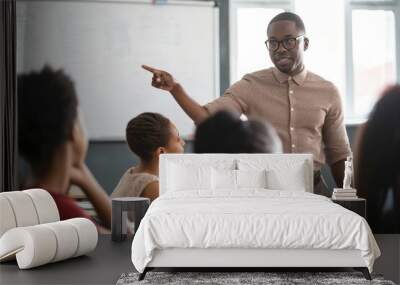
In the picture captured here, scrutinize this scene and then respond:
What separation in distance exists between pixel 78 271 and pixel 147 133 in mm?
2192

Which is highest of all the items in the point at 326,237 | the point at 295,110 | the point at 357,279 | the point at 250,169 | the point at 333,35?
the point at 333,35

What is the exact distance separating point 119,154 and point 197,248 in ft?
7.92

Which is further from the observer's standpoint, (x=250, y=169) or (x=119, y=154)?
(x=119, y=154)

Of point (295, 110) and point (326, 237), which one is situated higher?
point (295, 110)

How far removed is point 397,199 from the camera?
6.52m

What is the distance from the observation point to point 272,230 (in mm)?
4234

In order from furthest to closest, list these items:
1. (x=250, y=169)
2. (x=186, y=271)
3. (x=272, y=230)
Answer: (x=250, y=169) < (x=186, y=271) < (x=272, y=230)

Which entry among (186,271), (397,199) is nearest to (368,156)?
(397,199)

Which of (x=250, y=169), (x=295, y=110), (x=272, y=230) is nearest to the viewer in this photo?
(x=272, y=230)

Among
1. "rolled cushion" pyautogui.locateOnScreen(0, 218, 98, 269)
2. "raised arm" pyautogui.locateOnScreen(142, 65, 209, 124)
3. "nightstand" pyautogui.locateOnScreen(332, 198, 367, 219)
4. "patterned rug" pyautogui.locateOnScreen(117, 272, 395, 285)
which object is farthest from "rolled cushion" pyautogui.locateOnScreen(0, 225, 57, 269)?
"nightstand" pyautogui.locateOnScreen(332, 198, 367, 219)

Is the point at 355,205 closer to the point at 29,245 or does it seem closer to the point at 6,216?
the point at 29,245

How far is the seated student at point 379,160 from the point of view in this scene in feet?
21.2

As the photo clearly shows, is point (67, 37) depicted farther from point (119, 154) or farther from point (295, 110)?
point (295, 110)

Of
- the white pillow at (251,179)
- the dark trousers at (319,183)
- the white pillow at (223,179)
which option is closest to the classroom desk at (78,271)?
the white pillow at (223,179)
